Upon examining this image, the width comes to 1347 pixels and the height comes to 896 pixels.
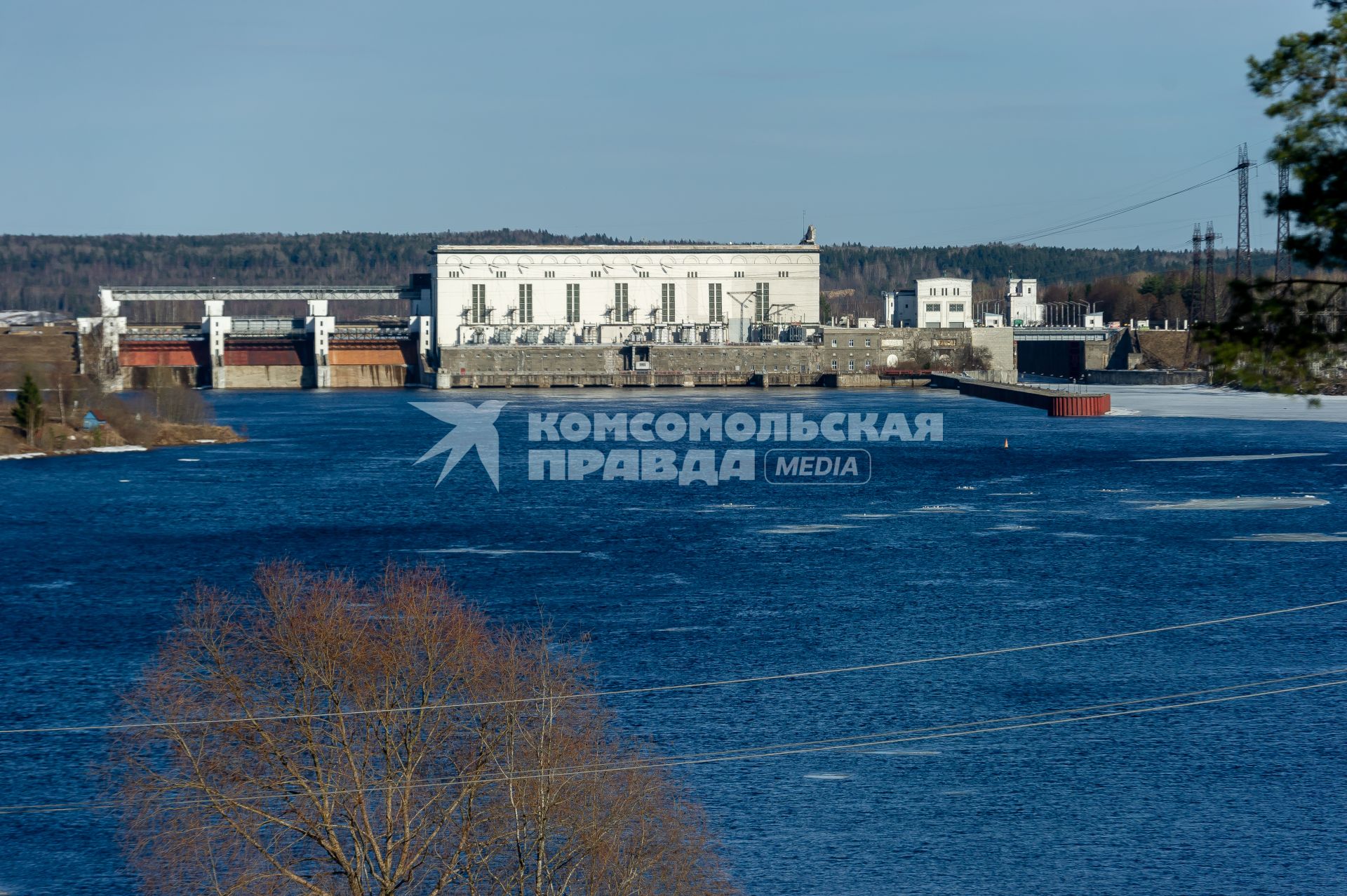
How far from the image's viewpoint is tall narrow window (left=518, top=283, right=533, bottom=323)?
100 m

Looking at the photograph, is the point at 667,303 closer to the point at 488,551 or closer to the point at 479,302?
the point at 479,302

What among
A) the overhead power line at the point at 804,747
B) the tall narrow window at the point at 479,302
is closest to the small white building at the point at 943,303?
the tall narrow window at the point at 479,302

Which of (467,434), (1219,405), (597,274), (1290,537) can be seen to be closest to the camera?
(1290,537)

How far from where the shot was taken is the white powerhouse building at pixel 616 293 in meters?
99.9

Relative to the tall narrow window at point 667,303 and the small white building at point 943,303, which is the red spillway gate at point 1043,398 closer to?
the small white building at point 943,303

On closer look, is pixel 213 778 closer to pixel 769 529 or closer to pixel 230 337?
pixel 769 529

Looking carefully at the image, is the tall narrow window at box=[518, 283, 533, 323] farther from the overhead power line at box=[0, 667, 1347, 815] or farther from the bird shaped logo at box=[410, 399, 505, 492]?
the overhead power line at box=[0, 667, 1347, 815]

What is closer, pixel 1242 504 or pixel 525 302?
pixel 1242 504

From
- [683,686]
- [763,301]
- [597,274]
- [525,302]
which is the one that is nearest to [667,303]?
[597,274]

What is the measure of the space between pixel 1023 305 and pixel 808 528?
294 feet

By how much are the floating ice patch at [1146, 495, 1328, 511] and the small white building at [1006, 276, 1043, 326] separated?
80099mm

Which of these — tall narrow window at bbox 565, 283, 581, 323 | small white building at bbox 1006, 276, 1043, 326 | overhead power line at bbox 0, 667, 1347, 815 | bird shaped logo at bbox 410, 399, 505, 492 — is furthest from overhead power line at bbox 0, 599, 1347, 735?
small white building at bbox 1006, 276, 1043, 326

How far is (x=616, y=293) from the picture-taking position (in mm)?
101375

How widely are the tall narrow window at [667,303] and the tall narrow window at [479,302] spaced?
11.8 meters
